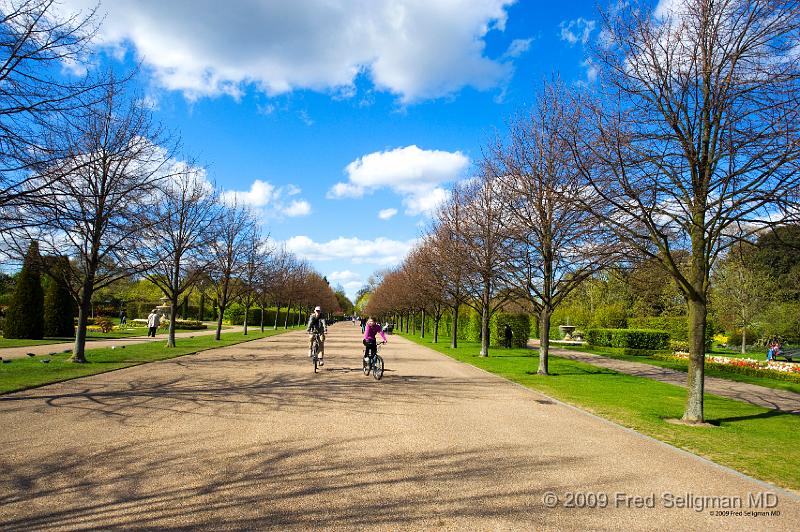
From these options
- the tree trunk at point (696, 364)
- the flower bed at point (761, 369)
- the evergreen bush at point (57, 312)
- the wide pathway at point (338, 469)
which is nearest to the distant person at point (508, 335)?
the flower bed at point (761, 369)

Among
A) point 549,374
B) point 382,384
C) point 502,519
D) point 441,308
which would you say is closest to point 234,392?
point 382,384

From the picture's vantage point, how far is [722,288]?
3697 cm

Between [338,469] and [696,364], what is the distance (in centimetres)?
725

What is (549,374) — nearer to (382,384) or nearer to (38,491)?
(382,384)

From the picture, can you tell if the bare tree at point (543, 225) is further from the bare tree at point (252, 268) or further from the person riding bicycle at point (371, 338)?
the bare tree at point (252, 268)

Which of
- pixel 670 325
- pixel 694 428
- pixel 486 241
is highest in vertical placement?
pixel 486 241

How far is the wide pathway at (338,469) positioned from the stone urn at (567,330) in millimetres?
39521

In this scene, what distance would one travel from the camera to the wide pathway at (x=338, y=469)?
13.4ft

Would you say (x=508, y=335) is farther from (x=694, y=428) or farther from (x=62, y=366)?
(x=62, y=366)

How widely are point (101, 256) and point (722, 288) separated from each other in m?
39.9

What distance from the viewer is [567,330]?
1880 inches

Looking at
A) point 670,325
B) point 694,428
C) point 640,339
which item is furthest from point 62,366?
point 670,325

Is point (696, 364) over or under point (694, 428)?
over

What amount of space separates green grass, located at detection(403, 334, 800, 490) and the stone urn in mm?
31401
